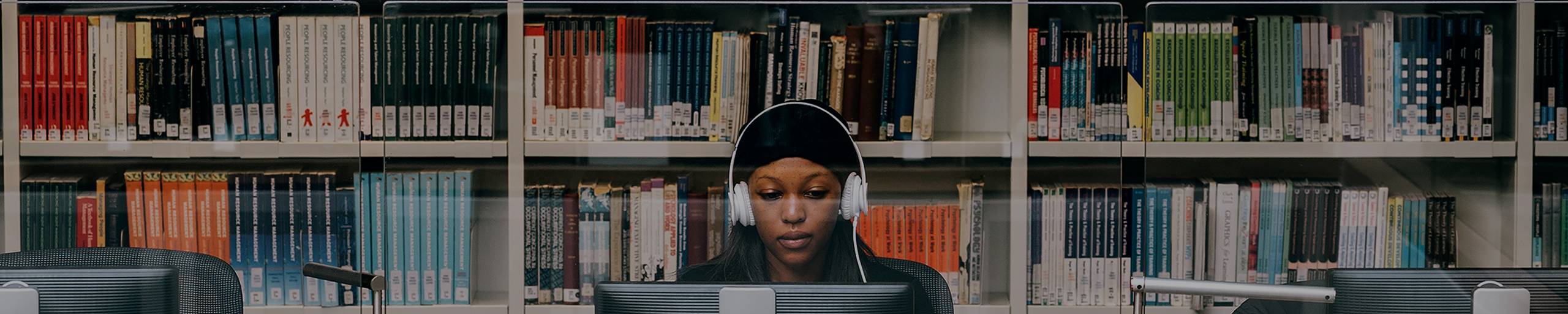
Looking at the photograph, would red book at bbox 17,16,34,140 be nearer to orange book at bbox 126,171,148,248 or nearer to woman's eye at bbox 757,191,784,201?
orange book at bbox 126,171,148,248

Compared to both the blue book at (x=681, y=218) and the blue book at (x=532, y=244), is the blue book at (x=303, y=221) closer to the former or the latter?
the blue book at (x=532, y=244)

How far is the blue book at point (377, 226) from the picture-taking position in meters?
1.50

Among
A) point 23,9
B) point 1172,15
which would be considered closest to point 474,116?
point 23,9

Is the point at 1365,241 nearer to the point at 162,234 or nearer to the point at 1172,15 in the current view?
the point at 1172,15

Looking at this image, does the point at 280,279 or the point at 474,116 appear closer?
the point at 474,116

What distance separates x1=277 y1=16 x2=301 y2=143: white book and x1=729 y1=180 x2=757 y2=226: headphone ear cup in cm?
63

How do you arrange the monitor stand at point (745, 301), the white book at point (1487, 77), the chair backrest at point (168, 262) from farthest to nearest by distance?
1. the chair backrest at point (168, 262)
2. the white book at point (1487, 77)
3. the monitor stand at point (745, 301)

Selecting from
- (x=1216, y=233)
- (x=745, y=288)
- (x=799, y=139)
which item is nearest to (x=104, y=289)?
(x=745, y=288)

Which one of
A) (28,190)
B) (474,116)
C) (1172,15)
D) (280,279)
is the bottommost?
(280,279)

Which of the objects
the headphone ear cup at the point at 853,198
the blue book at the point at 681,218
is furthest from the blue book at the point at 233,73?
the headphone ear cup at the point at 853,198

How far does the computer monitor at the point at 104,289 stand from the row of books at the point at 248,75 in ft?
0.90

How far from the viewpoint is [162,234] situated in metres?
1.55

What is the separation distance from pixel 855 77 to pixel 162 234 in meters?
1.03

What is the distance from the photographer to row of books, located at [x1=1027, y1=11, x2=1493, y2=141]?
1.42m
